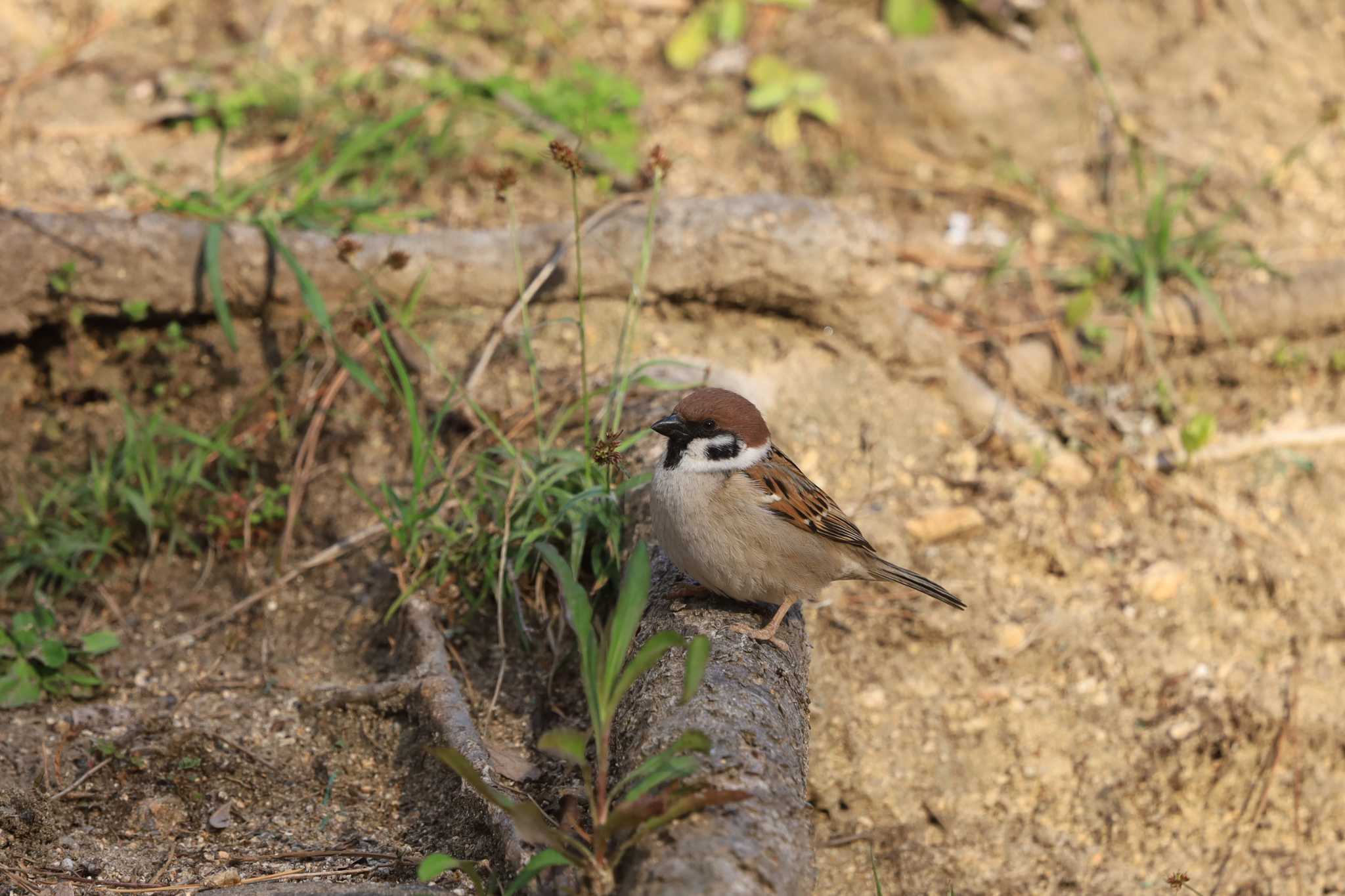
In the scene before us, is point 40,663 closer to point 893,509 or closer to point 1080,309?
point 893,509

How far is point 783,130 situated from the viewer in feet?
21.5

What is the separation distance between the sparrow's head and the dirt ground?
72cm

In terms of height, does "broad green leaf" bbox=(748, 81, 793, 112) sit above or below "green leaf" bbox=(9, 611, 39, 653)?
above

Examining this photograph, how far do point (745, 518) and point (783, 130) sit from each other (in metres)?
3.77

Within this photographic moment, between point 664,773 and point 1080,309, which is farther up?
point 664,773

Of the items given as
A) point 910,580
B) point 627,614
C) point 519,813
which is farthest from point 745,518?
point 519,813

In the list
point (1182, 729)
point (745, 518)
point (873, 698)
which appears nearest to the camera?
point (745, 518)

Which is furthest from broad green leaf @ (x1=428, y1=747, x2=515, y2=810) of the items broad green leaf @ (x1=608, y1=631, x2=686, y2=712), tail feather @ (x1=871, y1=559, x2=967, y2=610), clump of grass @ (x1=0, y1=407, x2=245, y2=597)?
clump of grass @ (x1=0, y1=407, x2=245, y2=597)

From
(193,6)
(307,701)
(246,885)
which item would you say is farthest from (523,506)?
(193,6)

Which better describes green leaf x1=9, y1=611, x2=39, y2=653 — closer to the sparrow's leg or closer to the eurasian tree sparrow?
the eurasian tree sparrow

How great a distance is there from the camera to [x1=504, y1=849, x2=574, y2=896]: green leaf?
241 centimetres

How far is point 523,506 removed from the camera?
13.5ft

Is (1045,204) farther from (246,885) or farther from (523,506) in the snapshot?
(246,885)

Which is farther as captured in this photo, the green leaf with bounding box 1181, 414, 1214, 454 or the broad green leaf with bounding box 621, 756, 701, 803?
the green leaf with bounding box 1181, 414, 1214, 454
